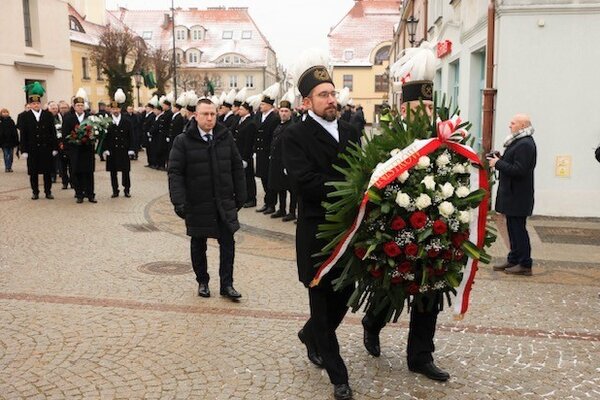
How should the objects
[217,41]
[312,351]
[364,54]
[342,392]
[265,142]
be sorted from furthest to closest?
[217,41], [364,54], [265,142], [312,351], [342,392]

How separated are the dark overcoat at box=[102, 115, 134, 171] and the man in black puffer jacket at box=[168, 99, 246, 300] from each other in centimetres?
743

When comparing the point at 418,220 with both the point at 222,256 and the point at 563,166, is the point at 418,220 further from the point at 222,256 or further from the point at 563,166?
the point at 563,166

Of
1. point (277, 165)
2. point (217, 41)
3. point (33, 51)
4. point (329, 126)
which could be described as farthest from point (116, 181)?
point (217, 41)

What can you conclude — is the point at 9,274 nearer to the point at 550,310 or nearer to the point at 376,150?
the point at 376,150

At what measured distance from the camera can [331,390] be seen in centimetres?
429

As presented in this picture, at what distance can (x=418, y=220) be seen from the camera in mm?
3764

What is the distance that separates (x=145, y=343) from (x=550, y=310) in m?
3.77

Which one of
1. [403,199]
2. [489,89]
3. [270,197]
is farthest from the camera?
[270,197]

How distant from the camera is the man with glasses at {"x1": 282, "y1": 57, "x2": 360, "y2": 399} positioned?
13.6 ft

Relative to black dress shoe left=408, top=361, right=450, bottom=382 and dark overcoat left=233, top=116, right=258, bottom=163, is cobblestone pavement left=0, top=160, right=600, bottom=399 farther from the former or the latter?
dark overcoat left=233, top=116, right=258, bottom=163

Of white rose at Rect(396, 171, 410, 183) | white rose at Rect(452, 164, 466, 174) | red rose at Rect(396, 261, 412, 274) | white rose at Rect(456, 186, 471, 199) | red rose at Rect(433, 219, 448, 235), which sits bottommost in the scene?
red rose at Rect(396, 261, 412, 274)

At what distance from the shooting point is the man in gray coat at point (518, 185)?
23.5ft

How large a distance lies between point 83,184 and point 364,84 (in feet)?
178

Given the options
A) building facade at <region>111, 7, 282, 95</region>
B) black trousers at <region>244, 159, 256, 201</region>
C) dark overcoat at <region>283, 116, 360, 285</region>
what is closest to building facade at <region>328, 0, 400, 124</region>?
building facade at <region>111, 7, 282, 95</region>
